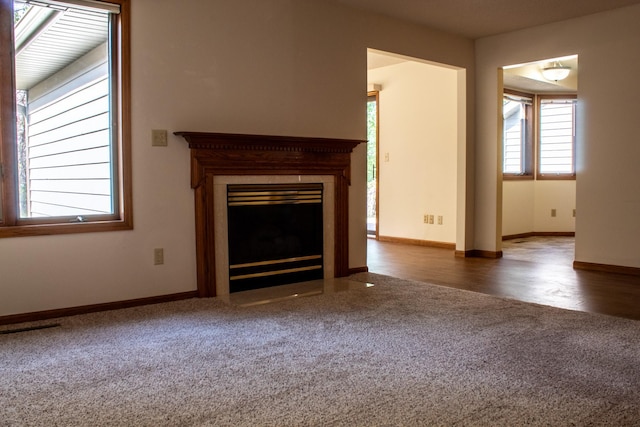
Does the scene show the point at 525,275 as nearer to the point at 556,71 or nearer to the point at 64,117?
the point at 556,71

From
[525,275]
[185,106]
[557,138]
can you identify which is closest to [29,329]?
[185,106]

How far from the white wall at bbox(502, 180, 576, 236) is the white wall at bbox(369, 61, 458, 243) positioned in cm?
173

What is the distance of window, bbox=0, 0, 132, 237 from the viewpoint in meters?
3.32

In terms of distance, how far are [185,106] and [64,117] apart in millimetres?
823

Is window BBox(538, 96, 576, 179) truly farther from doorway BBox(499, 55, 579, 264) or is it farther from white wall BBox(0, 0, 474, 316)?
white wall BBox(0, 0, 474, 316)

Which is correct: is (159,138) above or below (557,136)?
Result: below

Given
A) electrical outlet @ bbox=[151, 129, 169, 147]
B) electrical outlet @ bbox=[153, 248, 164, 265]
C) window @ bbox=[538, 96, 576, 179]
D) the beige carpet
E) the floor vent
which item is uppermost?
window @ bbox=[538, 96, 576, 179]

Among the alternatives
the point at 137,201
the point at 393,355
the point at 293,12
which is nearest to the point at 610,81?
the point at 293,12

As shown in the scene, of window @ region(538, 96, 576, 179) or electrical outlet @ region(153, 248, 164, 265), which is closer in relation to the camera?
electrical outlet @ region(153, 248, 164, 265)

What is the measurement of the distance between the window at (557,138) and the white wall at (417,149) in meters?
2.27

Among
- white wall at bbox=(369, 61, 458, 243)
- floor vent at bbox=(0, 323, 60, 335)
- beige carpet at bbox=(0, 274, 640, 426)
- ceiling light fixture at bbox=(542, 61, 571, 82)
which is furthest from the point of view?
ceiling light fixture at bbox=(542, 61, 571, 82)

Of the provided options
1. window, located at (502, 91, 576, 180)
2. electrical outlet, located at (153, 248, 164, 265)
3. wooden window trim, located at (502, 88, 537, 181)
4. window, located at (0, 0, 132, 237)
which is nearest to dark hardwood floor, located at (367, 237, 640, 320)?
wooden window trim, located at (502, 88, 537, 181)

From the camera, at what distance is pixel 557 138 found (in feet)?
26.6

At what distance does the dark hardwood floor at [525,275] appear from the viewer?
3.93 metres
